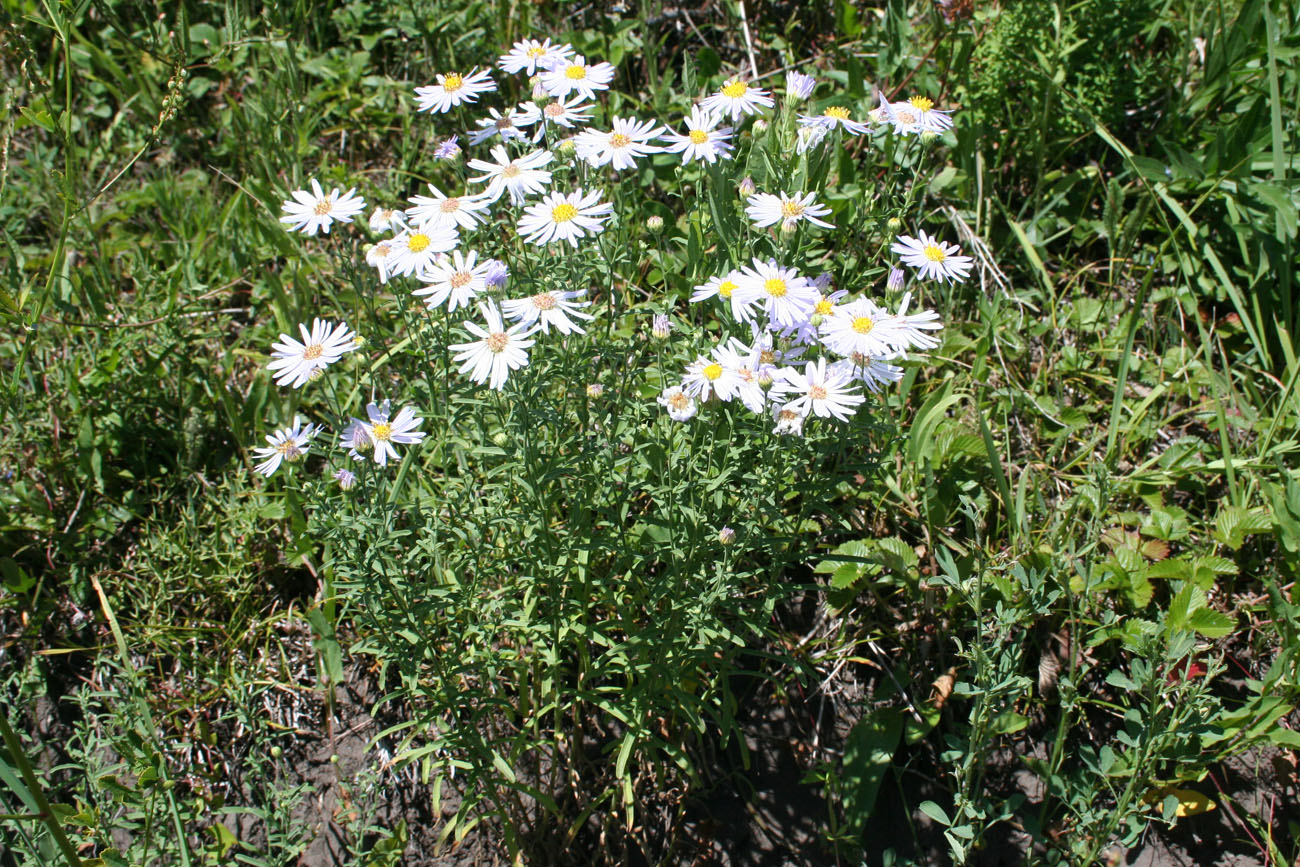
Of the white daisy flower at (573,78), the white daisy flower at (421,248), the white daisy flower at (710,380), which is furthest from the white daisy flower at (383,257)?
the white daisy flower at (710,380)

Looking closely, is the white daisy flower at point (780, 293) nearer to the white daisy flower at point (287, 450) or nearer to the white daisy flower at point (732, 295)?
the white daisy flower at point (732, 295)

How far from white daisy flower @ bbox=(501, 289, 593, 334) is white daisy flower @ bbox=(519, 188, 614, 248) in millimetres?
136

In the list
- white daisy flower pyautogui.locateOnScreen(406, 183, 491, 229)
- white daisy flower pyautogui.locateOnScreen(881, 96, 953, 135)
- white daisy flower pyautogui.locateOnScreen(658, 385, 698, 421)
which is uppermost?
white daisy flower pyautogui.locateOnScreen(881, 96, 953, 135)

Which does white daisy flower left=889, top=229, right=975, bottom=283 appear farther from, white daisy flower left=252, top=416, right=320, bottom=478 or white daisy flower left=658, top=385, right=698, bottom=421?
white daisy flower left=252, top=416, right=320, bottom=478

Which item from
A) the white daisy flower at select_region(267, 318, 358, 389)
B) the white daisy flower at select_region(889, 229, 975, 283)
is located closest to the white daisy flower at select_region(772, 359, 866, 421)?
the white daisy flower at select_region(889, 229, 975, 283)

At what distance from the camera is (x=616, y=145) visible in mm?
2359

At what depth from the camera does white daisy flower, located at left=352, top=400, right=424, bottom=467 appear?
2.05 meters

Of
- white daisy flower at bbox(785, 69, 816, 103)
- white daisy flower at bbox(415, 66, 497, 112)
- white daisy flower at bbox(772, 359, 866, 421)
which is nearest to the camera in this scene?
white daisy flower at bbox(772, 359, 866, 421)

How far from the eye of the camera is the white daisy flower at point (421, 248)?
2131mm

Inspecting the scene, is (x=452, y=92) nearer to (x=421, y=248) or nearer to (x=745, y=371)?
(x=421, y=248)

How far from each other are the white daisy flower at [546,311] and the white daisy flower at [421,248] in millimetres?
213

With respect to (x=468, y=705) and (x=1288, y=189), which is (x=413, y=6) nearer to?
(x=468, y=705)

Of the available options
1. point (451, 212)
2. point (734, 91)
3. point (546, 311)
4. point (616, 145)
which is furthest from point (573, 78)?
point (546, 311)

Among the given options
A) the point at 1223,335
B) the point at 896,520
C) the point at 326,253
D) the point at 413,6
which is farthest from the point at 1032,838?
the point at 413,6
